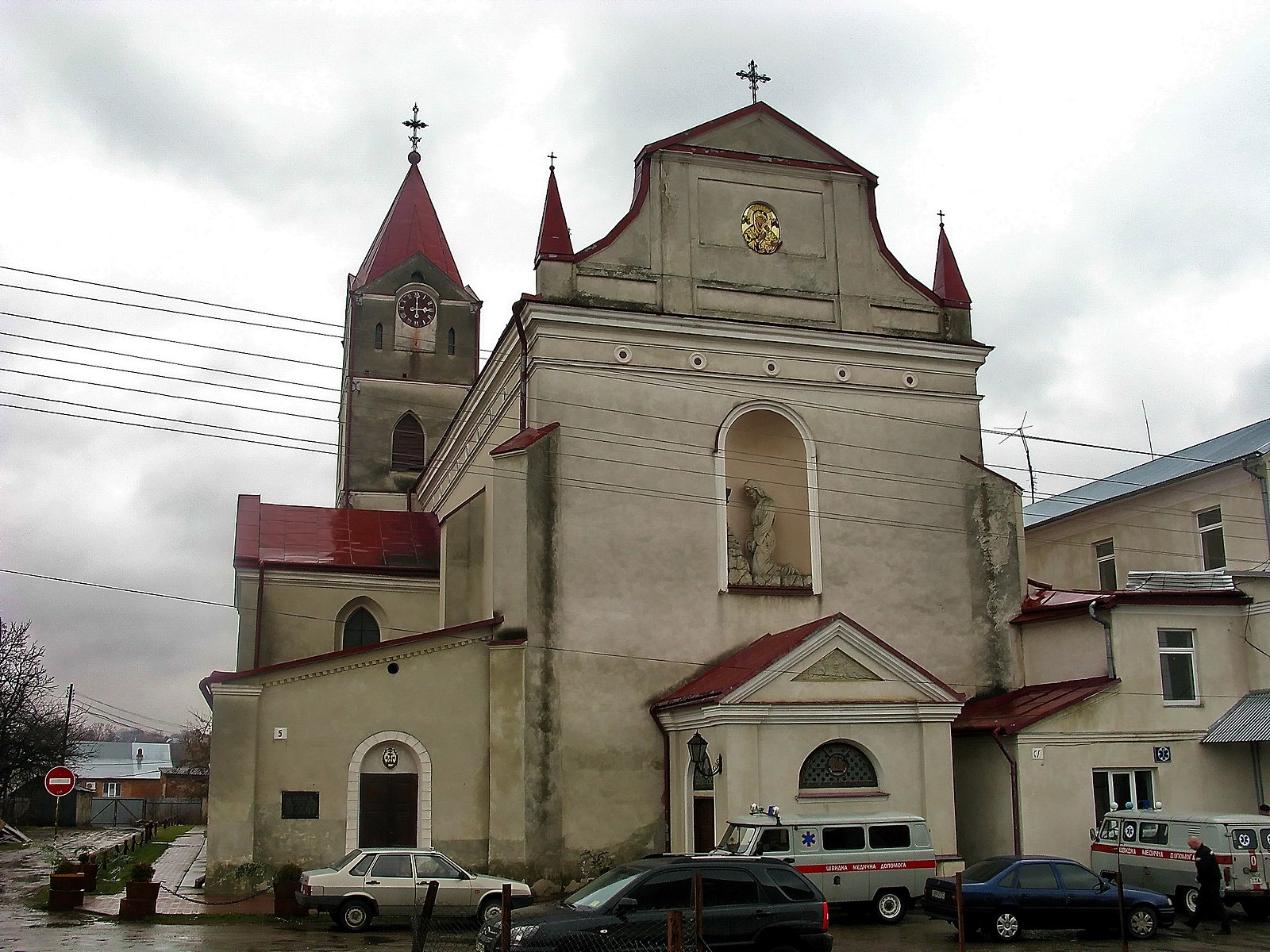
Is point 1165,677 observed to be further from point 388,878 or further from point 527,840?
point 388,878

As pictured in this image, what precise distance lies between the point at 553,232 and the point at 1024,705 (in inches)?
Answer: 568

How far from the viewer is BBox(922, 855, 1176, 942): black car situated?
62.6 feet

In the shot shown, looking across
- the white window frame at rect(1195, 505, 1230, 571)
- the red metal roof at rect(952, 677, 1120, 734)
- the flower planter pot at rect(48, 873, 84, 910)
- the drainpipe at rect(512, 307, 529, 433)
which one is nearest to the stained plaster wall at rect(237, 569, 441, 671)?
the drainpipe at rect(512, 307, 529, 433)

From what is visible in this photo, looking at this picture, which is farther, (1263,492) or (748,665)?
(1263,492)

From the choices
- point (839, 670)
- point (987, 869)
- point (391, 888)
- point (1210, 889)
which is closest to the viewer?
point (987, 869)

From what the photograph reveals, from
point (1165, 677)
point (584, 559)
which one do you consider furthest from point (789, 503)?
point (1165, 677)

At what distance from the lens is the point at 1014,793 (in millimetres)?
24500

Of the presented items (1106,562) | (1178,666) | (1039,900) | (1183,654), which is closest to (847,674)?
(1039,900)

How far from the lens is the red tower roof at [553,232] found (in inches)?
1076

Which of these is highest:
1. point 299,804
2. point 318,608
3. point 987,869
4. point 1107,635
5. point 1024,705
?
point 318,608

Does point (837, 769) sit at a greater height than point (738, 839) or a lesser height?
greater

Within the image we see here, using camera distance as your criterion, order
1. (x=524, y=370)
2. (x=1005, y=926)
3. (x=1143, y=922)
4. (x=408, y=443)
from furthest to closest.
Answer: (x=408, y=443)
(x=524, y=370)
(x=1143, y=922)
(x=1005, y=926)

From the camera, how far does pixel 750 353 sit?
92.3 feet

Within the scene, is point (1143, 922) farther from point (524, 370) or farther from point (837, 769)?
point (524, 370)
